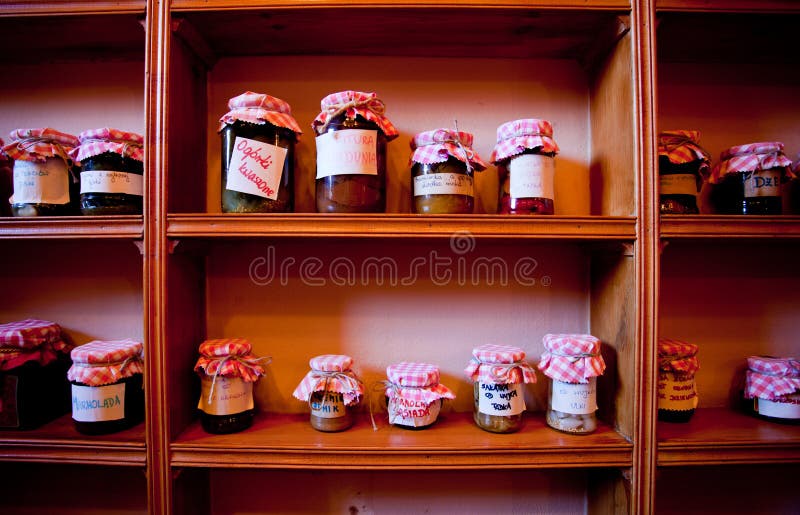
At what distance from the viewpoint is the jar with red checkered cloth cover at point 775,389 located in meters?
0.93

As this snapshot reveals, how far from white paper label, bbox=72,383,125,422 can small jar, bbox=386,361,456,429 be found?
0.60m

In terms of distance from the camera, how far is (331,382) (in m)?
0.88

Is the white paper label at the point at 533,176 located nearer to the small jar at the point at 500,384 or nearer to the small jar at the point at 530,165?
the small jar at the point at 530,165

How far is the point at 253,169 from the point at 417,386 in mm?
589

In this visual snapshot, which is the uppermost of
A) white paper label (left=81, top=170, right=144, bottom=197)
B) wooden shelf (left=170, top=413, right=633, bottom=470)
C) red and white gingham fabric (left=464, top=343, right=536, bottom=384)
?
white paper label (left=81, top=170, right=144, bottom=197)

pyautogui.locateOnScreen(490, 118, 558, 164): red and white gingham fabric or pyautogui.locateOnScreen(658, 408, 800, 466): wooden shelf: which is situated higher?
pyautogui.locateOnScreen(490, 118, 558, 164): red and white gingham fabric

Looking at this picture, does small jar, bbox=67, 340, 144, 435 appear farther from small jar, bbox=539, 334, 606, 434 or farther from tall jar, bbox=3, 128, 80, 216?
small jar, bbox=539, 334, 606, 434

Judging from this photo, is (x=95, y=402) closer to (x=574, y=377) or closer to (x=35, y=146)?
(x=35, y=146)

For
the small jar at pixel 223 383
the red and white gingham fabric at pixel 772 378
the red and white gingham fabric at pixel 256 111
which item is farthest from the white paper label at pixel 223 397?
the red and white gingham fabric at pixel 772 378

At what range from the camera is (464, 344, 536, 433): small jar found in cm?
87

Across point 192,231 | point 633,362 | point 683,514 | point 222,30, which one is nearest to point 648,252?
point 633,362

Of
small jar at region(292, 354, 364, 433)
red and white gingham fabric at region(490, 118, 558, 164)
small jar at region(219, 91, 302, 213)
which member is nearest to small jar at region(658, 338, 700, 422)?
red and white gingham fabric at region(490, 118, 558, 164)

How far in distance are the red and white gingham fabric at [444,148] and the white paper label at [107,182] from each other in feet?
2.06

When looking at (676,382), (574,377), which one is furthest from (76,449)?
(676,382)
